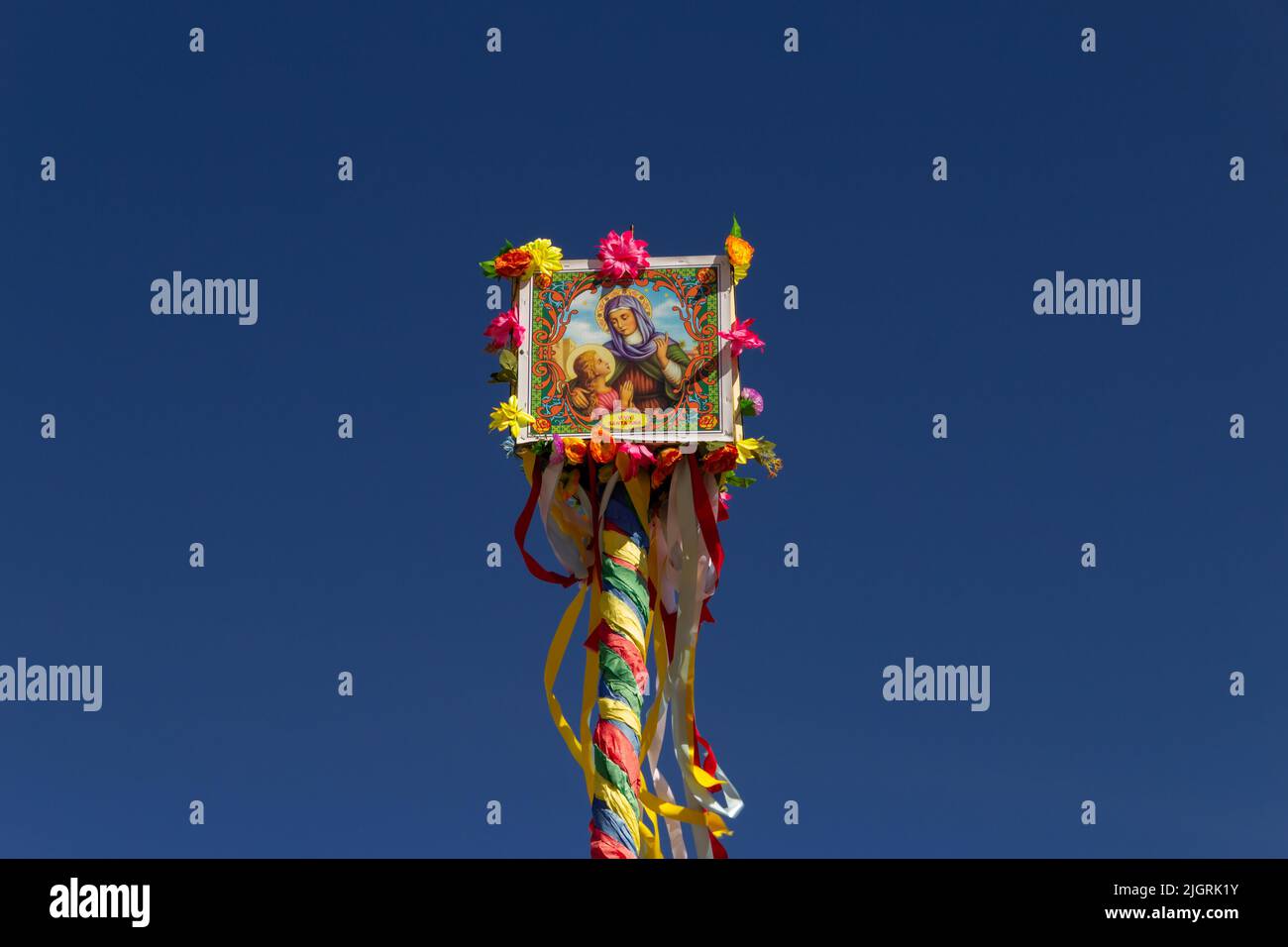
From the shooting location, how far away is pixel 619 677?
68.7 feet

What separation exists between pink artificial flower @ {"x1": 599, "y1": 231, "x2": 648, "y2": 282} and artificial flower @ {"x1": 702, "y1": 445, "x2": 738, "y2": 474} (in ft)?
9.12

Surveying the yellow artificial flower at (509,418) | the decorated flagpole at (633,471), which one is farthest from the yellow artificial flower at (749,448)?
the yellow artificial flower at (509,418)

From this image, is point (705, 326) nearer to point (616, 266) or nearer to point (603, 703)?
point (616, 266)

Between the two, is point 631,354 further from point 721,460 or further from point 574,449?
point 721,460

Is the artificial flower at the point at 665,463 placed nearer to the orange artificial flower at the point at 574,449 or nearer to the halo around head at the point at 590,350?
the orange artificial flower at the point at 574,449

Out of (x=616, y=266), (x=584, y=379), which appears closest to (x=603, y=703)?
(x=584, y=379)

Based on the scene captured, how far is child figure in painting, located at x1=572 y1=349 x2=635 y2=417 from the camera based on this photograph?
2177 cm

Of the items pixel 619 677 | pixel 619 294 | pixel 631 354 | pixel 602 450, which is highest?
pixel 619 294

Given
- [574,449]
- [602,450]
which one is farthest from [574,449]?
[602,450]

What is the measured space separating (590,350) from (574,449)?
1.48 m

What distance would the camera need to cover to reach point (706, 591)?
22344 millimetres

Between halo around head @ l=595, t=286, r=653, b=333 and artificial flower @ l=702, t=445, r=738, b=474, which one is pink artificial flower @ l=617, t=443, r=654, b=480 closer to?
artificial flower @ l=702, t=445, r=738, b=474

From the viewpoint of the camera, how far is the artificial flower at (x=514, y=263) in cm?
2227

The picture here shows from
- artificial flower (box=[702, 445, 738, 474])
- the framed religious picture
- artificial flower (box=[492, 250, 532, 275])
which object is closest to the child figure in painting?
the framed religious picture
